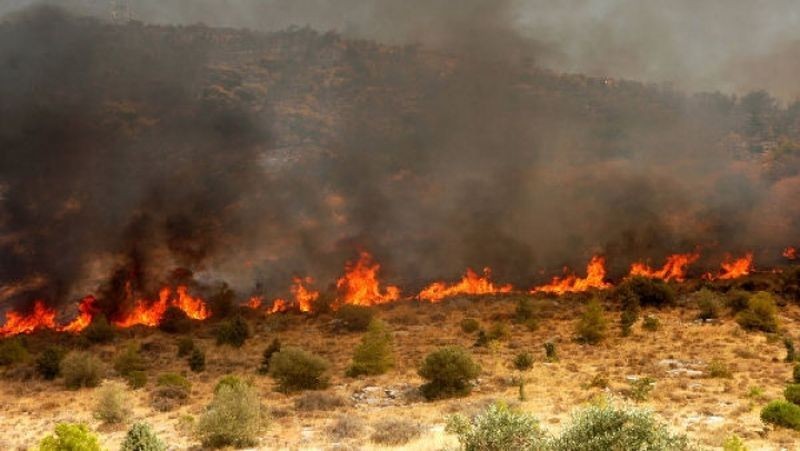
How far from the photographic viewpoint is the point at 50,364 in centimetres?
4112

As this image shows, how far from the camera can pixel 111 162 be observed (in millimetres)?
93250

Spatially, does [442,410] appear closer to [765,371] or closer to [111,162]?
[765,371]

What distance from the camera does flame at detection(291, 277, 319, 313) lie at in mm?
70938

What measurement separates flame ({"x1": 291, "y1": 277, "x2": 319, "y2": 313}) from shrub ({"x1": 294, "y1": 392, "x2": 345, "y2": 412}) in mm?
38070

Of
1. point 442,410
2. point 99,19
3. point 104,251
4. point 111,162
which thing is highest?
point 99,19

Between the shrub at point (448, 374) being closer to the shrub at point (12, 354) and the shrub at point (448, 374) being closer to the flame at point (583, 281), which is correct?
the shrub at point (12, 354)

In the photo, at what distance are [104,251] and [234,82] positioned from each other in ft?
169

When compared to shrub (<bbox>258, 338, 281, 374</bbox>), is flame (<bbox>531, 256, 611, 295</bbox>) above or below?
above

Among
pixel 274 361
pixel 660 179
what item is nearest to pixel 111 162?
pixel 274 361

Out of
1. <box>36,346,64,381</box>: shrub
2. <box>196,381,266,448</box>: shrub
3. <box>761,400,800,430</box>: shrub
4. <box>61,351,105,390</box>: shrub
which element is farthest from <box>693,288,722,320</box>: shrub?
<box>36,346,64,381</box>: shrub

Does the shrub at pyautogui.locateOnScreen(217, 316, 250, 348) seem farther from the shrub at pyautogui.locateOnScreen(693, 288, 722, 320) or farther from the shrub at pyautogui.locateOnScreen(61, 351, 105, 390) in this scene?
the shrub at pyautogui.locateOnScreen(693, 288, 722, 320)

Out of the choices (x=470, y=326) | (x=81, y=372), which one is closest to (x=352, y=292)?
(x=470, y=326)

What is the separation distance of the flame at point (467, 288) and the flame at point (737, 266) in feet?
96.8

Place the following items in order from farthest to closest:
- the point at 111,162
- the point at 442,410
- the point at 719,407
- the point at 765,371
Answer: the point at 111,162
the point at 765,371
the point at 442,410
the point at 719,407
